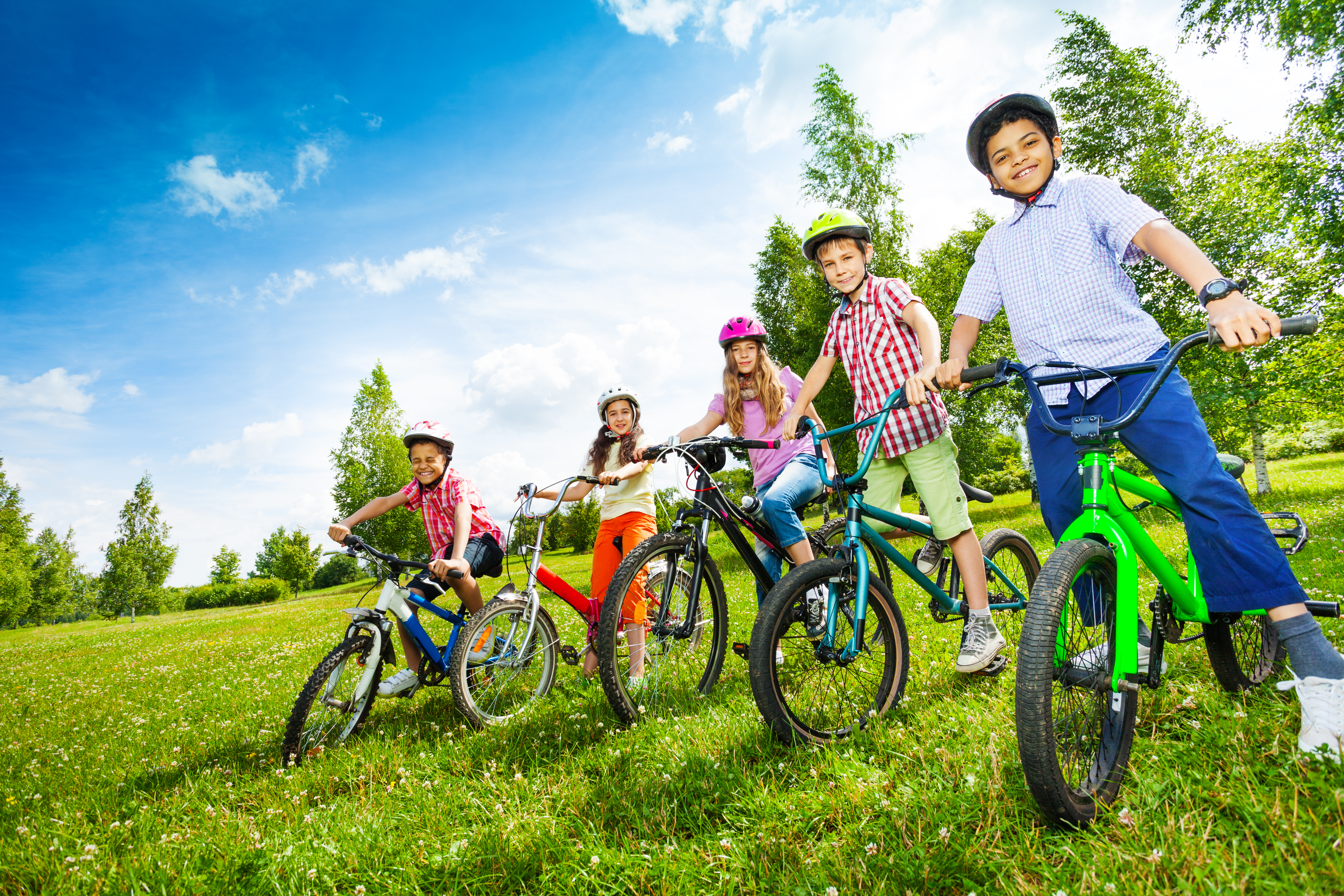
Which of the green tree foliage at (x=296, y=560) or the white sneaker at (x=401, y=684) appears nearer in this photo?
the white sneaker at (x=401, y=684)

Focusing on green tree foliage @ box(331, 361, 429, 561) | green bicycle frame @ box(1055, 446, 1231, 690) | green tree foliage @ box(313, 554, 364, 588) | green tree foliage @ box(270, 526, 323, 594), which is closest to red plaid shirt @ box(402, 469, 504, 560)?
green bicycle frame @ box(1055, 446, 1231, 690)

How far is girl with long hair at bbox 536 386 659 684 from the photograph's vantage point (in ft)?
17.0

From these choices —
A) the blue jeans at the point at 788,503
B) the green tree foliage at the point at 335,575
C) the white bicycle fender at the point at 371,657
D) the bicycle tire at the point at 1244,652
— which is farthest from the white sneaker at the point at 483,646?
the green tree foliage at the point at 335,575

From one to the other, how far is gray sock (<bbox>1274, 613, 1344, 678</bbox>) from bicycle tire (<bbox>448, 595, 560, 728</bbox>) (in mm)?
4179

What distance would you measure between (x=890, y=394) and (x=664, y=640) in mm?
2089

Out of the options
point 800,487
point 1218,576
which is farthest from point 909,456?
point 1218,576

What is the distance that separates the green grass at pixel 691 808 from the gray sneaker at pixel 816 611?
57 centimetres

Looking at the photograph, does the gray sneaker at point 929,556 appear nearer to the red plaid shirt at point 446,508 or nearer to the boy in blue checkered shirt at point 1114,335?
the boy in blue checkered shirt at point 1114,335

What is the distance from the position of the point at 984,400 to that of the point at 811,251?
749 inches

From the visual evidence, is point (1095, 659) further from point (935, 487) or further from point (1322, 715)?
point (935, 487)

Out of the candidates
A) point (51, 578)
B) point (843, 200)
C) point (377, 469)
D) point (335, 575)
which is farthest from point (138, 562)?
point (843, 200)

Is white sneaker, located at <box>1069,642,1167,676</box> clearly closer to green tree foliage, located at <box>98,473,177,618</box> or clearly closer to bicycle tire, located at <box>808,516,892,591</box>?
bicycle tire, located at <box>808,516,892,591</box>

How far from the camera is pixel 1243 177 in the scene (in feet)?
53.6

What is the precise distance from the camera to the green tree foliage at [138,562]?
46.4 meters
